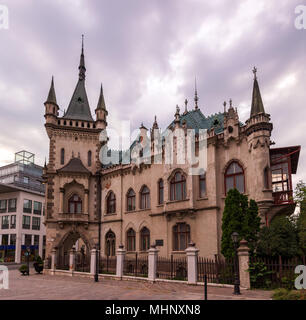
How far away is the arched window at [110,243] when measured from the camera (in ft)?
99.9

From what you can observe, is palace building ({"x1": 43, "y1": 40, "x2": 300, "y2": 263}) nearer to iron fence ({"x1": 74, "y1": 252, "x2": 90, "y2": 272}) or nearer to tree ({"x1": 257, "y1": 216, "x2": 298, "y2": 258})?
tree ({"x1": 257, "y1": 216, "x2": 298, "y2": 258})

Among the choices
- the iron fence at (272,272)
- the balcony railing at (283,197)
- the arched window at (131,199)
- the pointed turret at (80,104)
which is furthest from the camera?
the pointed turret at (80,104)

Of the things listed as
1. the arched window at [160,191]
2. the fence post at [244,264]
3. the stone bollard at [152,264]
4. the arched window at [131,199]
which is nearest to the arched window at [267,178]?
the fence post at [244,264]

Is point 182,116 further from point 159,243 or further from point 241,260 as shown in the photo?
point 241,260

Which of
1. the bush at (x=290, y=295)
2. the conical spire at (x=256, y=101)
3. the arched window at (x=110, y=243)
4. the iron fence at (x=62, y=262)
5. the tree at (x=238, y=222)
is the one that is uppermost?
the conical spire at (x=256, y=101)

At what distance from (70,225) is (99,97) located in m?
14.5

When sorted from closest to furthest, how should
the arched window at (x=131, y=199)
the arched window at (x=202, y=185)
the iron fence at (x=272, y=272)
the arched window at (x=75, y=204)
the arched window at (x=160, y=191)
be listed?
the iron fence at (x=272, y=272), the arched window at (x=202, y=185), the arched window at (x=160, y=191), the arched window at (x=131, y=199), the arched window at (x=75, y=204)

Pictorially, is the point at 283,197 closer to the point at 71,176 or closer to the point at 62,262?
the point at 71,176

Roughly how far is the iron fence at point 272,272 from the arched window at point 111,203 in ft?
57.8

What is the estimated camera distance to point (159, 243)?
25734 mm

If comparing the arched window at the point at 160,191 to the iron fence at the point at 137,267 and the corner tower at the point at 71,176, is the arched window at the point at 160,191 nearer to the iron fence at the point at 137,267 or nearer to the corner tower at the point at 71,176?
the iron fence at the point at 137,267

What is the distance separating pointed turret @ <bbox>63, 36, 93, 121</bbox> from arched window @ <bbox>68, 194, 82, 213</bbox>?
8.57 m

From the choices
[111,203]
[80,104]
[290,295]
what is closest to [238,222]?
[290,295]
